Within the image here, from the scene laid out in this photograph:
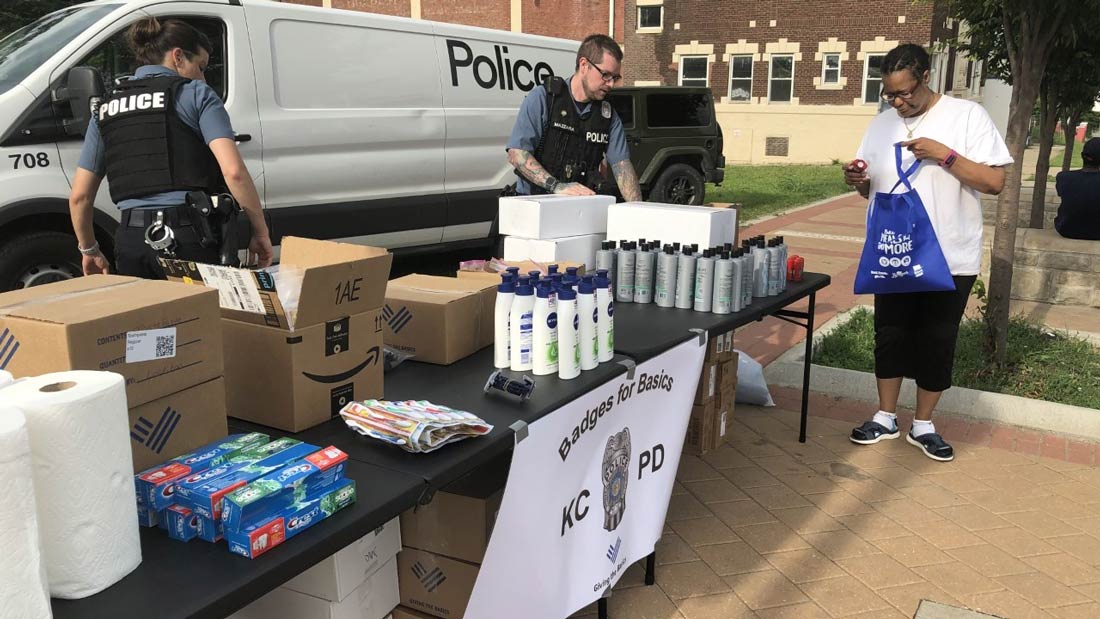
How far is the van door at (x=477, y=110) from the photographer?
24.0ft

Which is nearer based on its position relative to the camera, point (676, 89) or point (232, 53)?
point (232, 53)

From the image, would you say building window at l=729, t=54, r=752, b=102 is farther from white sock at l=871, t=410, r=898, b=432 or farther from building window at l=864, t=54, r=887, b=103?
white sock at l=871, t=410, r=898, b=432

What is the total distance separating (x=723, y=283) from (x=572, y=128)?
1.46 m

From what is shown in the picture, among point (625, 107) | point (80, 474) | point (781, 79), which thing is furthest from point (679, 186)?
point (781, 79)

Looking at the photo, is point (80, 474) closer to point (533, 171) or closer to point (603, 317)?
point (603, 317)

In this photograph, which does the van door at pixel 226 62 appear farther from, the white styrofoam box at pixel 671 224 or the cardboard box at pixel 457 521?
the cardboard box at pixel 457 521

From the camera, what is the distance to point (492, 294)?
286cm

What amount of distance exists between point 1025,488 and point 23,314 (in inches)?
161

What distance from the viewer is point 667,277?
11.6ft

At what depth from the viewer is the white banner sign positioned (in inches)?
86.7

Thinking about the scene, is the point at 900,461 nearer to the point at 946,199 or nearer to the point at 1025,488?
the point at 1025,488

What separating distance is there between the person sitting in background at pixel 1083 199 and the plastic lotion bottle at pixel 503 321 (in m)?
6.87

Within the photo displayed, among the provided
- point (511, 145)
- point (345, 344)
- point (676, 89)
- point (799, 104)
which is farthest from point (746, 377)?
point (799, 104)

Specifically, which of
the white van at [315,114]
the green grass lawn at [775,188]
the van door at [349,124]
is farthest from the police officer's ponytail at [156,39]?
the green grass lawn at [775,188]
